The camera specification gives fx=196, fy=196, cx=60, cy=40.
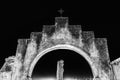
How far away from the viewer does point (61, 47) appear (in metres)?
11.5

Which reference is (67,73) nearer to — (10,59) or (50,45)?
(50,45)

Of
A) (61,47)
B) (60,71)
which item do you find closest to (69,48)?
(61,47)

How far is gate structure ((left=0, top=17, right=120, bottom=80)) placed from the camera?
1070 cm

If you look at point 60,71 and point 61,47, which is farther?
point 61,47

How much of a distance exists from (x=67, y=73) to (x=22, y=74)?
2.65 m

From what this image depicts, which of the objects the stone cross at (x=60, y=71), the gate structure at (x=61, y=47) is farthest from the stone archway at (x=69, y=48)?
the stone cross at (x=60, y=71)

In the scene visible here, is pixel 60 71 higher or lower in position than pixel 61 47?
lower

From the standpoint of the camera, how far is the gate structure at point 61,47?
10.7 m

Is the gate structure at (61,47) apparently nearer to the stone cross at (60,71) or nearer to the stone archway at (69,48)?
the stone archway at (69,48)

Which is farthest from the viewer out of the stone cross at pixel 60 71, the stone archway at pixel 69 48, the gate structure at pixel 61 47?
the stone archway at pixel 69 48

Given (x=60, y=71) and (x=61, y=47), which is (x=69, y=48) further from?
(x=60, y=71)

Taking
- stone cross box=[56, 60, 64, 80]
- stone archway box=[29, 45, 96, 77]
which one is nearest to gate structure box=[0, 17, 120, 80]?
stone archway box=[29, 45, 96, 77]

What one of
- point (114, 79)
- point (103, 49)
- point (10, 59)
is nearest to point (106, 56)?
point (103, 49)

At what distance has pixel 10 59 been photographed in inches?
456
